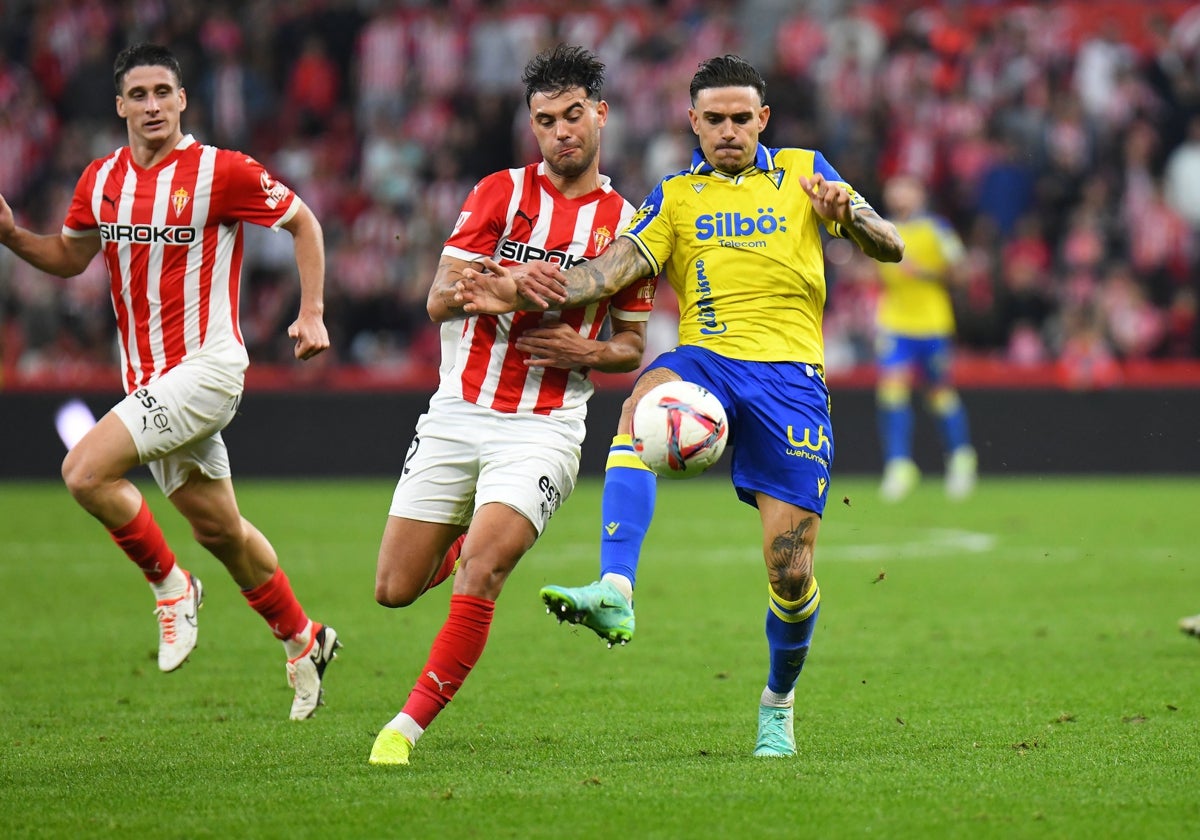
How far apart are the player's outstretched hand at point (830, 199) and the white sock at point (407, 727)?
215 cm

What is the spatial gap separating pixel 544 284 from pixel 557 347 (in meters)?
0.28

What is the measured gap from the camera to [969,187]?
19672mm

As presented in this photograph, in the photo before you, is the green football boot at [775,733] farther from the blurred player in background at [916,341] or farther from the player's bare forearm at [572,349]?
the blurred player in background at [916,341]

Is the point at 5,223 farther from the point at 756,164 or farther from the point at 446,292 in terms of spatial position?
the point at 756,164

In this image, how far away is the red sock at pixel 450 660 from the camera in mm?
5461

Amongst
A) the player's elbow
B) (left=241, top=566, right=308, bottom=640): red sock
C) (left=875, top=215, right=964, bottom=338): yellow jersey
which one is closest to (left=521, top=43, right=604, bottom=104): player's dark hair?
the player's elbow

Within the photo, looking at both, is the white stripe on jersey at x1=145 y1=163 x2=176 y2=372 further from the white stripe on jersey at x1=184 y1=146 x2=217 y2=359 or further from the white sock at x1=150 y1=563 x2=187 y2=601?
the white sock at x1=150 y1=563 x2=187 y2=601

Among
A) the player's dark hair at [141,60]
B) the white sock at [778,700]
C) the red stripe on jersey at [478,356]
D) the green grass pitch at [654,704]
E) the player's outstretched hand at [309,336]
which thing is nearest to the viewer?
the green grass pitch at [654,704]

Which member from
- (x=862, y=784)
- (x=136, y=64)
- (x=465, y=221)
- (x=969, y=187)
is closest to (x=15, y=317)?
(x=969, y=187)

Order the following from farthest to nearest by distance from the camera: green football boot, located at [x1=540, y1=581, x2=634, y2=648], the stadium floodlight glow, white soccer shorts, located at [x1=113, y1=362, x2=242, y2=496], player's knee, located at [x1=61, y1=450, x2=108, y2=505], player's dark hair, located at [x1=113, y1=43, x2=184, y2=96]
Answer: the stadium floodlight glow, player's dark hair, located at [x1=113, y1=43, x2=184, y2=96], white soccer shorts, located at [x1=113, y1=362, x2=242, y2=496], player's knee, located at [x1=61, y1=450, x2=108, y2=505], green football boot, located at [x1=540, y1=581, x2=634, y2=648]

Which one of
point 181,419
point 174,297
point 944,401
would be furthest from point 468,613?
point 944,401

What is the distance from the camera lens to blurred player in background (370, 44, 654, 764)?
5598 millimetres

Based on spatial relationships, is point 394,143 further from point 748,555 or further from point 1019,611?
point 1019,611

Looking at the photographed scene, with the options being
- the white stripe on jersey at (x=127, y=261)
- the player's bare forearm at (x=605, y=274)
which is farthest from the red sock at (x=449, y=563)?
the white stripe on jersey at (x=127, y=261)
